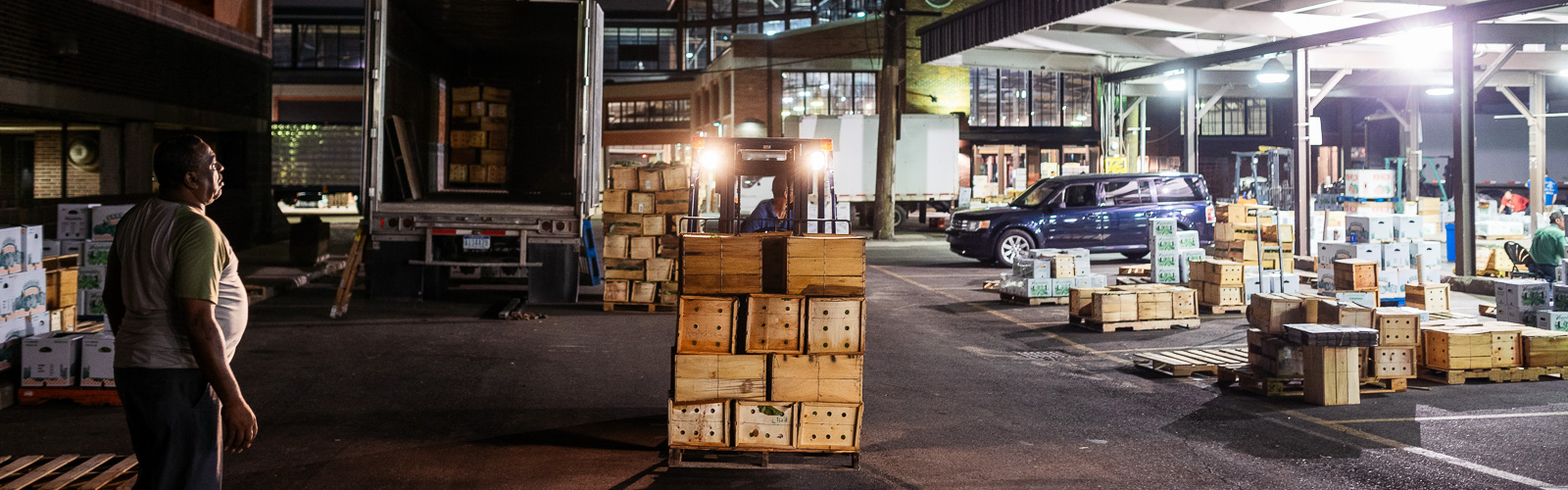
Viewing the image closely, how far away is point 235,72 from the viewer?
21703 millimetres

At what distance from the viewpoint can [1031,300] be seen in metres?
14.3

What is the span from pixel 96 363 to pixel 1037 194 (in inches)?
638

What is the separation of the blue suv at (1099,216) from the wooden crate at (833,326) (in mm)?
13715

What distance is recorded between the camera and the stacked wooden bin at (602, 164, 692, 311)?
13.9 meters

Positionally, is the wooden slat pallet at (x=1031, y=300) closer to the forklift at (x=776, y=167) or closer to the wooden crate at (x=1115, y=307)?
the wooden crate at (x=1115, y=307)

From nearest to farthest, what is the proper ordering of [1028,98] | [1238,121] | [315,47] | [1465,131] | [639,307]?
[639,307] < [1465,131] < [1028,98] < [1238,121] < [315,47]

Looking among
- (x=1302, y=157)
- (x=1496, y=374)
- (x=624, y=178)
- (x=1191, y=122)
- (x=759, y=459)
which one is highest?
(x=1191, y=122)

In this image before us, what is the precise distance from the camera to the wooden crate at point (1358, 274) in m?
12.9

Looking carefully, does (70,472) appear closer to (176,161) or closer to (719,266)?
(176,161)

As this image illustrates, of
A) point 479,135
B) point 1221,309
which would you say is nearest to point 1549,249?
point 1221,309

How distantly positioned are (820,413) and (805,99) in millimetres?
32220

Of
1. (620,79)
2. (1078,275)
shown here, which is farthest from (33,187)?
(620,79)

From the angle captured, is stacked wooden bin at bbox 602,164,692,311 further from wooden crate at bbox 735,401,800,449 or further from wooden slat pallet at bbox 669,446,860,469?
wooden crate at bbox 735,401,800,449

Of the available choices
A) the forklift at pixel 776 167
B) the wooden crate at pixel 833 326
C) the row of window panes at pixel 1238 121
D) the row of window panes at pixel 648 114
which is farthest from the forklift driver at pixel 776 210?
the row of window panes at pixel 1238 121
